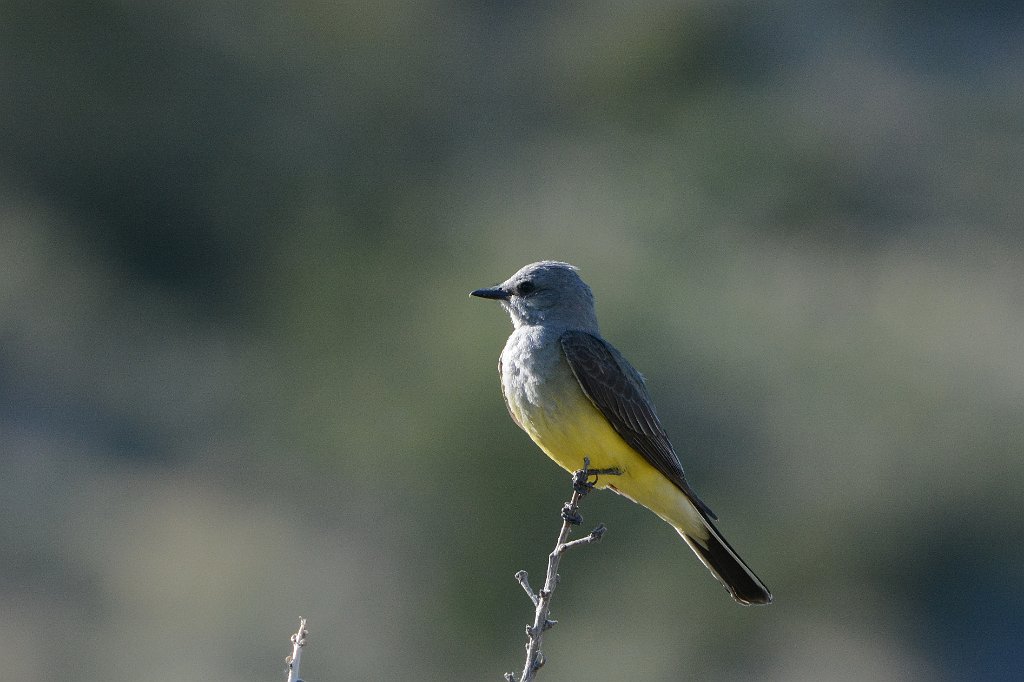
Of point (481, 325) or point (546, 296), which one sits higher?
point (481, 325)

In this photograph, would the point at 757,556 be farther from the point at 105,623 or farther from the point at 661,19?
the point at 661,19

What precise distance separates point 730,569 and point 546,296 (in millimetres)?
1252

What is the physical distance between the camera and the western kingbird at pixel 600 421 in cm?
484

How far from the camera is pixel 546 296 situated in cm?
532

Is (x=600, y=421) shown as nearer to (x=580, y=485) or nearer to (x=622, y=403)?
(x=622, y=403)

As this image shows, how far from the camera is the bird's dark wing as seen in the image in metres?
4.87

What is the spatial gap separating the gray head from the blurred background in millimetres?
6342

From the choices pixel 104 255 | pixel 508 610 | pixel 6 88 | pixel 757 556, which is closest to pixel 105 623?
pixel 508 610

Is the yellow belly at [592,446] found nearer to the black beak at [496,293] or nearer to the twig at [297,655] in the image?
the black beak at [496,293]

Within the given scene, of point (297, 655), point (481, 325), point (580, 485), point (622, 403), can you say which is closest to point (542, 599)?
point (297, 655)

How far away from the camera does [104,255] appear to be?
851 inches

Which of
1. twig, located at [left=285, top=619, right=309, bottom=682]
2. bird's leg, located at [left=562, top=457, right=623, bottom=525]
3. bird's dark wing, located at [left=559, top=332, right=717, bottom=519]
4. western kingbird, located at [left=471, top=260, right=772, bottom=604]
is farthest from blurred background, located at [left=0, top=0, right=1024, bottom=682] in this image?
twig, located at [left=285, top=619, right=309, bottom=682]

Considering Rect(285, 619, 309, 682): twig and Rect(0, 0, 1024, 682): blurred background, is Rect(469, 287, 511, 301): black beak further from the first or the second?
Rect(0, 0, 1024, 682): blurred background

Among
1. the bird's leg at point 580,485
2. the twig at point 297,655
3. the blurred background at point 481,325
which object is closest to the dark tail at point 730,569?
the bird's leg at point 580,485
